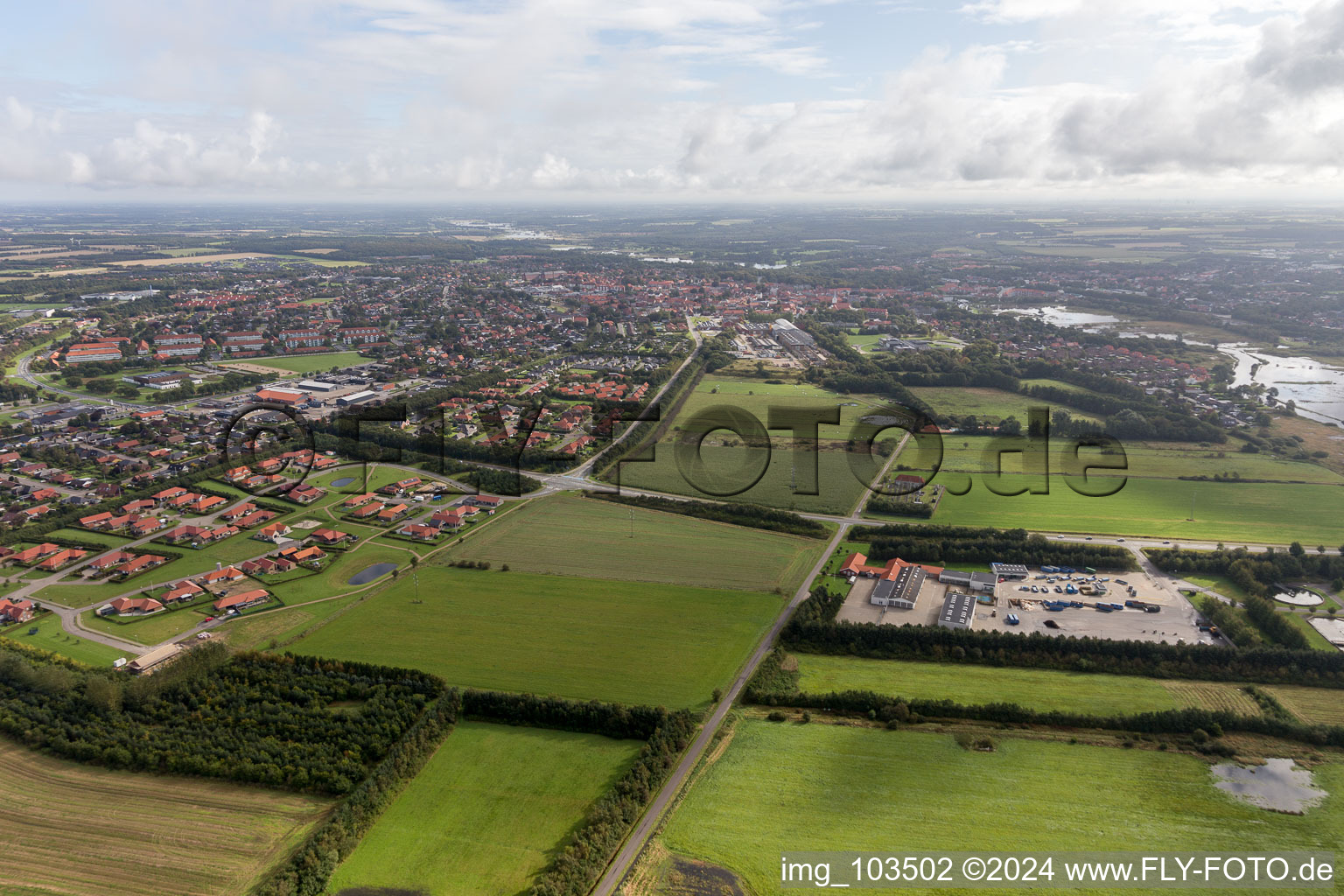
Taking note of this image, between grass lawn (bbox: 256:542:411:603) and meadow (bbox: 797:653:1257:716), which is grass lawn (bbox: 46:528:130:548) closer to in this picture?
grass lawn (bbox: 256:542:411:603)

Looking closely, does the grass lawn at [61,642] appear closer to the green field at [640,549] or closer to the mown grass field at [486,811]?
the green field at [640,549]

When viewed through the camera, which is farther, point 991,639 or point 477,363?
point 477,363

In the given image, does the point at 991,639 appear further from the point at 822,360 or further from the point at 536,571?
the point at 822,360

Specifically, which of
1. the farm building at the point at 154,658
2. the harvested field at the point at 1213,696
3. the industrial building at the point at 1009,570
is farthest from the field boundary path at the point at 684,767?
the farm building at the point at 154,658

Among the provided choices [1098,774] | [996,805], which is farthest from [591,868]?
[1098,774]

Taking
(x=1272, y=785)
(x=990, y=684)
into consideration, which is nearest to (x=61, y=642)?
(x=990, y=684)

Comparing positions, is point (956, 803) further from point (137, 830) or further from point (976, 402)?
point (976, 402)

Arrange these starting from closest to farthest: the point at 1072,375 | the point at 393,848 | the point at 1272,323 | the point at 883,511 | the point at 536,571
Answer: the point at 393,848
the point at 536,571
the point at 883,511
the point at 1072,375
the point at 1272,323
